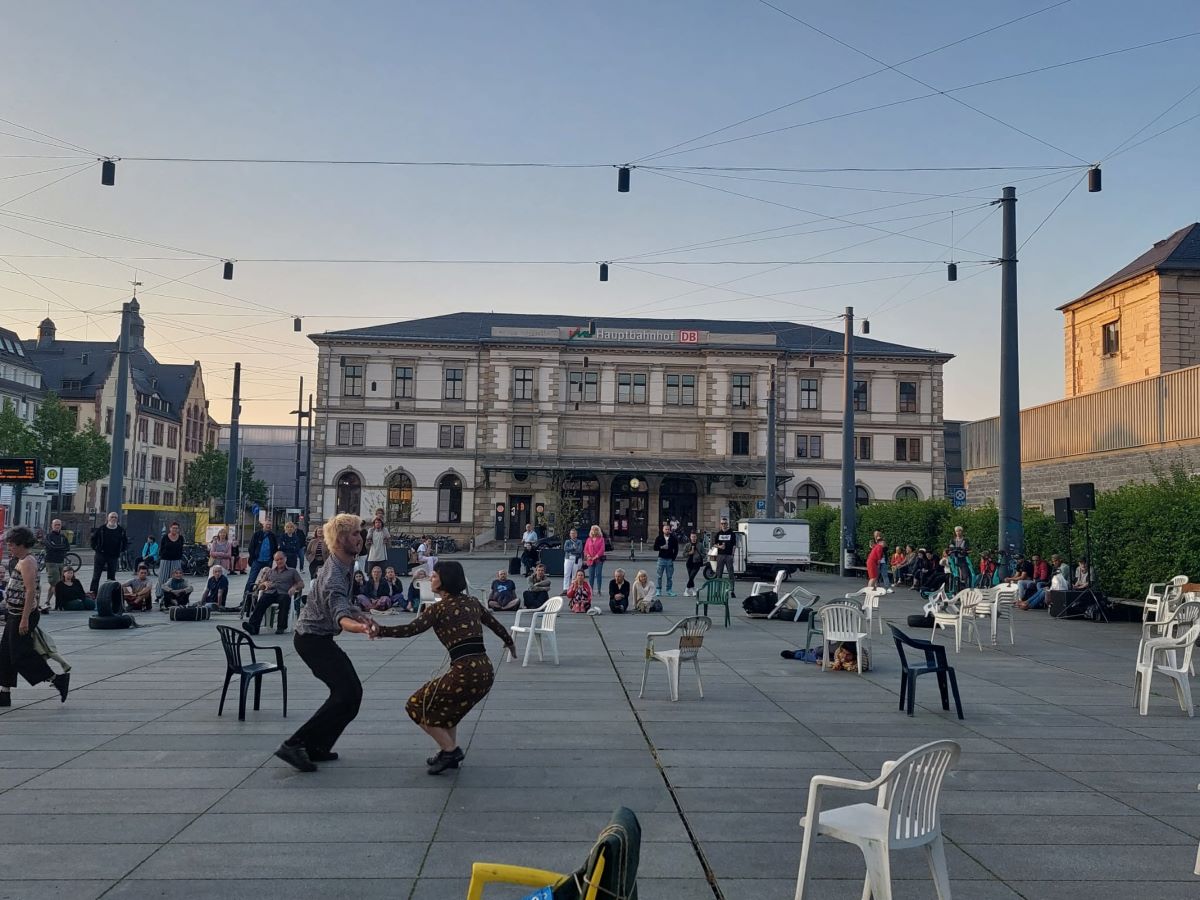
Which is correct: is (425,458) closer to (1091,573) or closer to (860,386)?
(860,386)

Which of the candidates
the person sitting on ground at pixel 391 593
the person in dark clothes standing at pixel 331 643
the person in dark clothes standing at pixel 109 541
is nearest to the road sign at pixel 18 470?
the person in dark clothes standing at pixel 109 541

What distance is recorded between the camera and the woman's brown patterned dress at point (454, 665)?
771 cm

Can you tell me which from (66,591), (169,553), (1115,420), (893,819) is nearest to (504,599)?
(169,553)

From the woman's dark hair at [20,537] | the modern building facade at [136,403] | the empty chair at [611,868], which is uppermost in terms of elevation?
the modern building facade at [136,403]

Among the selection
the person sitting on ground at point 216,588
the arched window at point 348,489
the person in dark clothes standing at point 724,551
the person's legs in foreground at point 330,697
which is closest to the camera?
the person's legs in foreground at point 330,697

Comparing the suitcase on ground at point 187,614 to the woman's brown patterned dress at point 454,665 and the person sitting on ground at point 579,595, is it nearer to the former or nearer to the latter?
the person sitting on ground at point 579,595

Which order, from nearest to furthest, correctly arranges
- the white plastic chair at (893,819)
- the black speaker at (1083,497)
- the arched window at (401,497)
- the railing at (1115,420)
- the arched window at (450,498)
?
the white plastic chair at (893,819) < the black speaker at (1083,497) < the railing at (1115,420) < the arched window at (401,497) < the arched window at (450,498)

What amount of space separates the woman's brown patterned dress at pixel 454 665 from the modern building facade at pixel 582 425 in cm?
6149

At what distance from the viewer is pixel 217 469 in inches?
3509

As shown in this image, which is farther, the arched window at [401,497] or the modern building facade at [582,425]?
the modern building facade at [582,425]

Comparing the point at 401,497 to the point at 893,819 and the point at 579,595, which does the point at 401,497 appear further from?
the point at 893,819

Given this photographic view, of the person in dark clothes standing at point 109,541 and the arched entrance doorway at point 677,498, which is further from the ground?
the arched entrance doorway at point 677,498

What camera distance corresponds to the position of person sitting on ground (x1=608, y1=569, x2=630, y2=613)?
75.7 feet

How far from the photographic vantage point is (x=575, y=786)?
7.45 m
